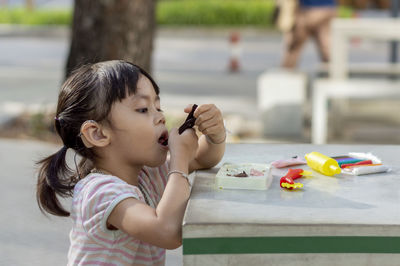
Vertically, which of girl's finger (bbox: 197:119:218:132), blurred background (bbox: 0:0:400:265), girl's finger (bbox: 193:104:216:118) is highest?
girl's finger (bbox: 193:104:216:118)

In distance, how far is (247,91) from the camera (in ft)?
32.3

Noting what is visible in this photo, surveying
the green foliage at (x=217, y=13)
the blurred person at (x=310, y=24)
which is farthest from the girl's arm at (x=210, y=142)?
the green foliage at (x=217, y=13)

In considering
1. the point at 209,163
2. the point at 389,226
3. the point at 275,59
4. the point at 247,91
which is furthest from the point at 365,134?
the point at 275,59

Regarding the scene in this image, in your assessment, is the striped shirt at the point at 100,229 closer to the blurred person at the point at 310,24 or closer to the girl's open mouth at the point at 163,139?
the girl's open mouth at the point at 163,139

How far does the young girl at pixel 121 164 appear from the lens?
6.29 feet

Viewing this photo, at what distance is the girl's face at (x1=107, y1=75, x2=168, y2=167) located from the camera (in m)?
2.12

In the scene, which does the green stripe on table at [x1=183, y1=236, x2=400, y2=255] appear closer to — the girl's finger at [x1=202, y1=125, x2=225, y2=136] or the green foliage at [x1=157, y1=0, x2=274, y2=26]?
the girl's finger at [x1=202, y1=125, x2=225, y2=136]

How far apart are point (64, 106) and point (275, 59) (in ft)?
41.9

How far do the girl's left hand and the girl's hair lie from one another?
0.66 ft

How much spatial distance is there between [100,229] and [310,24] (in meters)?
6.52

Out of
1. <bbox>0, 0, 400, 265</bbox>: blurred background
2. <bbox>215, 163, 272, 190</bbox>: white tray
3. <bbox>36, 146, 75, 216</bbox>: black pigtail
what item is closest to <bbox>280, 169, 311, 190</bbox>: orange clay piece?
<bbox>215, 163, 272, 190</bbox>: white tray

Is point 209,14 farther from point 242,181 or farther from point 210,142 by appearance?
point 242,181

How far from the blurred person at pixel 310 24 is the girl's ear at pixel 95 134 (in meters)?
6.00

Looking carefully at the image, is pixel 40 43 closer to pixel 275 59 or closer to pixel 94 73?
pixel 275 59
